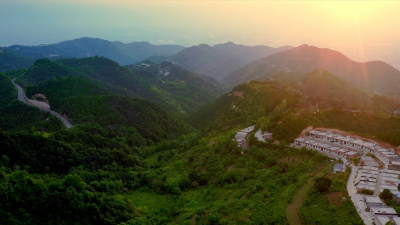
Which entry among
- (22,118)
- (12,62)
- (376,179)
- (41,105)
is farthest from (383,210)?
(12,62)

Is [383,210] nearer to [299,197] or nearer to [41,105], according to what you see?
[299,197]

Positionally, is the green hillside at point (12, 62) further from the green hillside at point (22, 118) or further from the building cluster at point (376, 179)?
the building cluster at point (376, 179)

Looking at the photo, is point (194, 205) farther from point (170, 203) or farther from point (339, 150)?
point (339, 150)

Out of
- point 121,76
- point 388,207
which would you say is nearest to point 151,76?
point 121,76

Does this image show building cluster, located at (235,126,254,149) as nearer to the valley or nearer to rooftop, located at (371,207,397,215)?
the valley

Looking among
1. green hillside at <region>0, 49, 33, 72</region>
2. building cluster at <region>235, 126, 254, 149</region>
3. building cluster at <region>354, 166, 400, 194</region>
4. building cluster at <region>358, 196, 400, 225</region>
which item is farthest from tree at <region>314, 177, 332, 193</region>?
green hillside at <region>0, 49, 33, 72</region>

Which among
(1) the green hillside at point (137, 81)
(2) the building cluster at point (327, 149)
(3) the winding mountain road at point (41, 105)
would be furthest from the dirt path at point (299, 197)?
(1) the green hillside at point (137, 81)
